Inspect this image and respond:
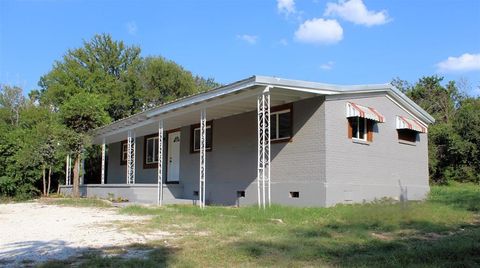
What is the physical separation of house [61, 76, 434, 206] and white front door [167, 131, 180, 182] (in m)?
0.81

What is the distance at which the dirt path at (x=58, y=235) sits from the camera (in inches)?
298

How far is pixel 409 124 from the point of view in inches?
674

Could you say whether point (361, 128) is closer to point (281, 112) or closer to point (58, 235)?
point (281, 112)

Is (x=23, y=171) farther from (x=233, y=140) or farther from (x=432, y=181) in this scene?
(x=432, y=181)

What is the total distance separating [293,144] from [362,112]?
7.46 feet

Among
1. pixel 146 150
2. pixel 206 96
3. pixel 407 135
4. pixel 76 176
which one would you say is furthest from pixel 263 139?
pixel 146 150

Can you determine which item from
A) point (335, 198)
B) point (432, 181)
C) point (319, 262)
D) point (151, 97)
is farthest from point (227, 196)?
point (151, 97)

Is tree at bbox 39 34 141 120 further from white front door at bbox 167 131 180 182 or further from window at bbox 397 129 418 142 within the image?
window at bbox 397 129 418 142

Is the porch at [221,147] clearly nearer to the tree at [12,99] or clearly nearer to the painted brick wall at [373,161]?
the painted brick wall at [373,161]

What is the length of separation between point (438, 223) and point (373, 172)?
472 cm

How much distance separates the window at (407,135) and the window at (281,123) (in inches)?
167

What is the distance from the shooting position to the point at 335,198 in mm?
14273

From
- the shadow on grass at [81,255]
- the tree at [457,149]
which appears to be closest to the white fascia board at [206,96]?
the shadow on grass at [81,255]

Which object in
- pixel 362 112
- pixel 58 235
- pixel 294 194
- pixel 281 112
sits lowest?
pixel 58 235
